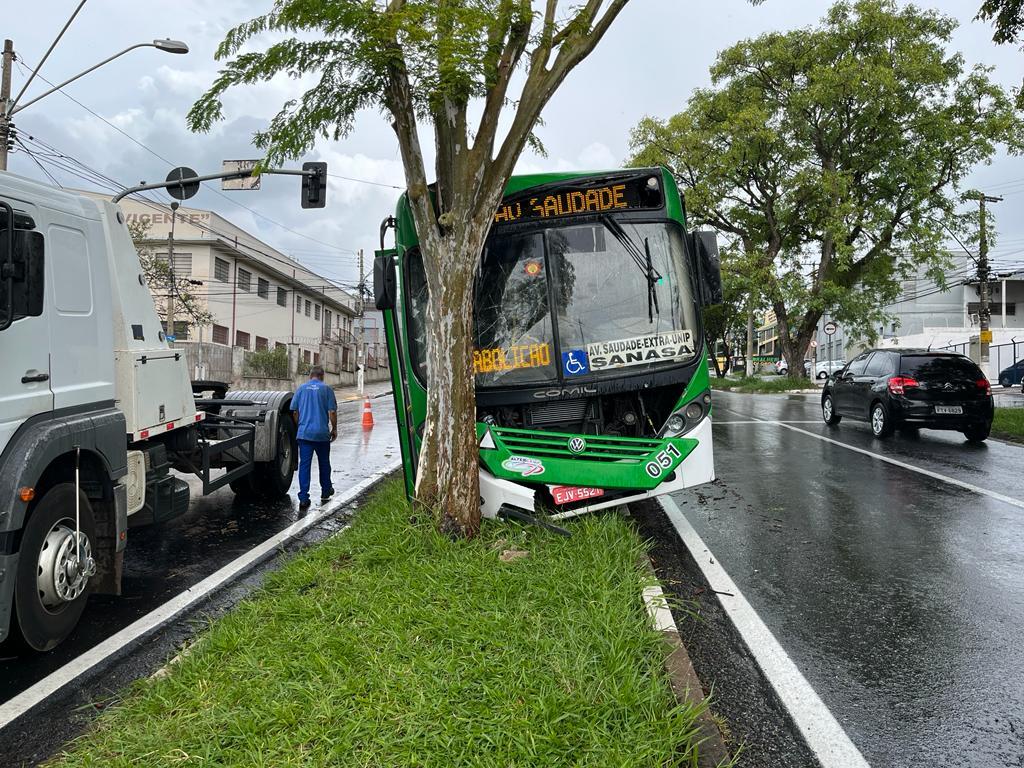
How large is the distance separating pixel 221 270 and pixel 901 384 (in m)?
31.7

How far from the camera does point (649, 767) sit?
2598 mm

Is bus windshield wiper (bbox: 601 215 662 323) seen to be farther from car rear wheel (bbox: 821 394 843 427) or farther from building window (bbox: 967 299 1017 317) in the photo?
building window (bbox: 967 299 1017 317)

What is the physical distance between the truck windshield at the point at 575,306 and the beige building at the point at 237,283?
27.2 metres

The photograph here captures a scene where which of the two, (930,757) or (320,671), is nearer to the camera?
(930,757)

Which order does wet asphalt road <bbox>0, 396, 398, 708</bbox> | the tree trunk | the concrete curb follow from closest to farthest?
1. the concrete curb
2. wet asphalt road <bbox>0, 396, 398, 708</bbox>
3. the tree trunk

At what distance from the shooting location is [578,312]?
6.24m

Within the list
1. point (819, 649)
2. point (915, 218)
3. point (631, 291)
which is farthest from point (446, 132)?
point (915, 218)

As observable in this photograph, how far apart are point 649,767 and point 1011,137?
30966 mm

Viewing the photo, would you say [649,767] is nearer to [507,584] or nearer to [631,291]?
[507,584]

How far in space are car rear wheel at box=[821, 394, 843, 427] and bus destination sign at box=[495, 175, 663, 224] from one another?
11.2 metres

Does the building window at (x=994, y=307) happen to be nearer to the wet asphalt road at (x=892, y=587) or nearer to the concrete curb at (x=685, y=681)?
the wet asphalt road at (x=892, y=587)

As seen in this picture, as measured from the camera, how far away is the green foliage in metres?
30.8

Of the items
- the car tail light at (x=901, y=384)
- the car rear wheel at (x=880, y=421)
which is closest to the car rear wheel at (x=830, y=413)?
the car rear wheel at (x=880, y=421)

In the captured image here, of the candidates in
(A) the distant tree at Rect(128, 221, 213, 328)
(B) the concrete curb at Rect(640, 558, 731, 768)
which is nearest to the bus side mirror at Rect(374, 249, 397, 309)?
(B) the concrete curb at Rect(640, 558, 731, 768)
